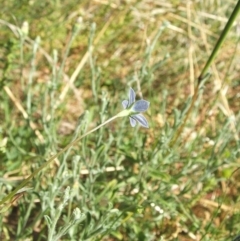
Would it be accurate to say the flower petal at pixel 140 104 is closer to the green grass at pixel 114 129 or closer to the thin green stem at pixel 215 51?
the green grass at pixel 114 129

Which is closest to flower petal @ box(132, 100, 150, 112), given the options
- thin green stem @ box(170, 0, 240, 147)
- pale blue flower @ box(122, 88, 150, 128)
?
pale blue flower @ box(122, 88, 150, 128)

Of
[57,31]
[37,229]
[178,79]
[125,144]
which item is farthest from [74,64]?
[37,229]

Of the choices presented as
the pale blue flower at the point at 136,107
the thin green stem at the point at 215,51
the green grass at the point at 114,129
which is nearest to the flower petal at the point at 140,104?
the pale blue flower at the point at 136,107

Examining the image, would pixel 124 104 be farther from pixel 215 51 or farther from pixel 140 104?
pixel 215 51

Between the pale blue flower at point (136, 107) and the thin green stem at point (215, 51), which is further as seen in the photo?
the thin green stem at point (215, 51)

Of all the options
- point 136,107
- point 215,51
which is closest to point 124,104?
point 136,107

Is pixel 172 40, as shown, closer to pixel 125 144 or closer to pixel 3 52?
pixel 3 52

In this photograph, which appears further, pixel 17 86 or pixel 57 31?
pixel 57 31

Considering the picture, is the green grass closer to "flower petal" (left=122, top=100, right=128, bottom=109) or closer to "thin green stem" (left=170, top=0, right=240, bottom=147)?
"thin green stem" (left=170, top=0, right=240, bottom=147)
